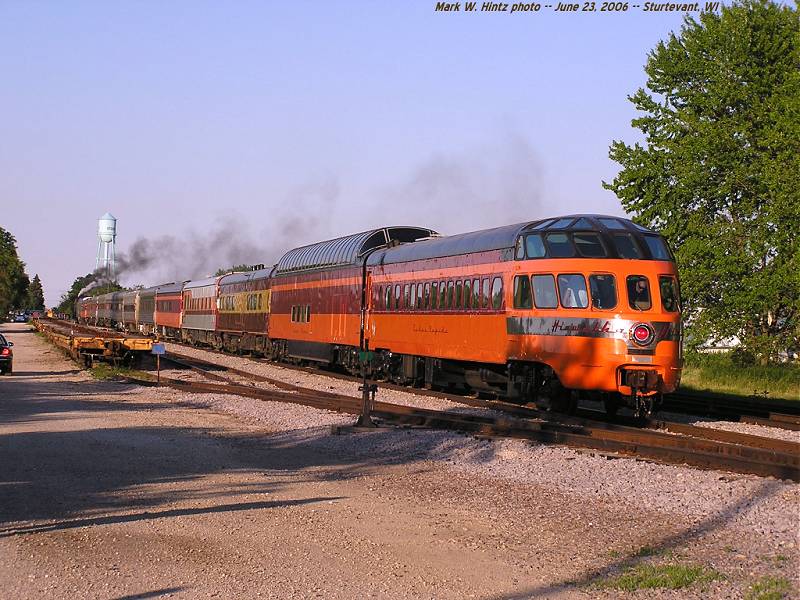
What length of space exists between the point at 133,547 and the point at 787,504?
6.43 m

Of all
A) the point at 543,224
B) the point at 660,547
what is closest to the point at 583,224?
the point at 543,224

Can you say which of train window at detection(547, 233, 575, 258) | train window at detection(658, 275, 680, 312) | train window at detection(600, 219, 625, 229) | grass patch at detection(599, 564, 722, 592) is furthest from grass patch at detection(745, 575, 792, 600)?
train window at detection(600, 219, 625, 229)

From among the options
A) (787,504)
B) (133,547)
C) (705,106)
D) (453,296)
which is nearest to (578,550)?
(787,504)

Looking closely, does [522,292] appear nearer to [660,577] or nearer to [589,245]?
[589,245]

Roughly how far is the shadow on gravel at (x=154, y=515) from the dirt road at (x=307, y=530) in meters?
0.03

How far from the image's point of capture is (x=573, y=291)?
58.7 feet

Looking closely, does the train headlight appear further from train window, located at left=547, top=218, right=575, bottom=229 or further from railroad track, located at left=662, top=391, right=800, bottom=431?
railroad track, located at left=662, top=391, right=800, bottom=431

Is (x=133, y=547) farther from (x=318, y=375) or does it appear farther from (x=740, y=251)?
(x=740, y=251)

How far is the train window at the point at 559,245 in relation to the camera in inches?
718

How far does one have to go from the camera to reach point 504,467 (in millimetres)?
12867

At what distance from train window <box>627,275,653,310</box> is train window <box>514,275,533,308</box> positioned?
1.95 meters

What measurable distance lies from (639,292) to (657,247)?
1.35 meters

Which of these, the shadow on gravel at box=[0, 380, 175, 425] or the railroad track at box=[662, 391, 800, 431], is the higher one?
the railroad track at box=[662, 391, 800, 431]

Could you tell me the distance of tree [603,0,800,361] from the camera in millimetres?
32562
